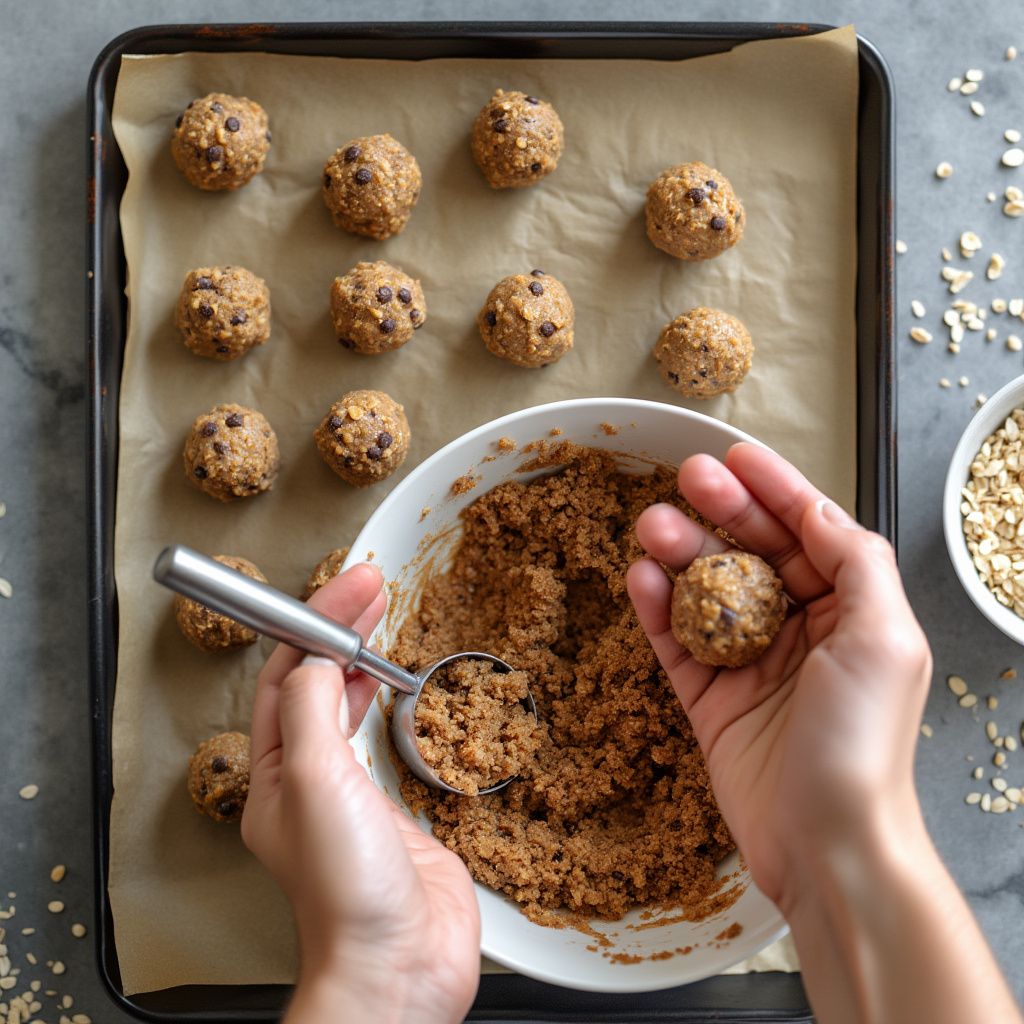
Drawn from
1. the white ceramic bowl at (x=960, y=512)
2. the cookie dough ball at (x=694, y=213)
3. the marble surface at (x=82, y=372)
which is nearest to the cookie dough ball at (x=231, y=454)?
the marble surface at (x=82, y=372)

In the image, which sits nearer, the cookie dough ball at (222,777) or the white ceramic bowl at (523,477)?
the white ceramic bowl at (523,477)

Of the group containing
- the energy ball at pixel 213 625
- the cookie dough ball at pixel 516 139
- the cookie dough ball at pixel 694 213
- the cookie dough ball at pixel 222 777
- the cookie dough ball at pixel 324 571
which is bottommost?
the cookie dough ball at pixel 222 777

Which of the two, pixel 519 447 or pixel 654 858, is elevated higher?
pixel 519 447

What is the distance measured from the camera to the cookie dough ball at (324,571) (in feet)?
7.06

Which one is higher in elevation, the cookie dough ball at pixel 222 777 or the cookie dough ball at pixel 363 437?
the cookie dough ball at pixel 363 437

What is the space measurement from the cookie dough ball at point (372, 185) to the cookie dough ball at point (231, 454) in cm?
49

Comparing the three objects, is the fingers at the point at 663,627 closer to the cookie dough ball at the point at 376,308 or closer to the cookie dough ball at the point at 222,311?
the cookie dough ball at the point at 376,308

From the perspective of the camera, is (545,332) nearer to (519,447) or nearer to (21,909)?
(519,447)

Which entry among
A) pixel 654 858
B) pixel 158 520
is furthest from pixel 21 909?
pixel 654 858

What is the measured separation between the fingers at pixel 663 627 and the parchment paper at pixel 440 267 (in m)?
0.58

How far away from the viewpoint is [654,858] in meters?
1.93

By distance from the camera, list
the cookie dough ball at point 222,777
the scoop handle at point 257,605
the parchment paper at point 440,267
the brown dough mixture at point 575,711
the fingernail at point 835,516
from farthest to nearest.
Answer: the parchment paper at point 440,267 → the cookie dough ball at point 222,777 → the brown dough mixture at point 575,711 → the fingernail at point 835,516 → the scoop handle at point 257,605

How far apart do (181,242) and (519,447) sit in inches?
37.9

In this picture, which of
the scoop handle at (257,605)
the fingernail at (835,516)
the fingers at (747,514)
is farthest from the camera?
the fingers at (747,514)
